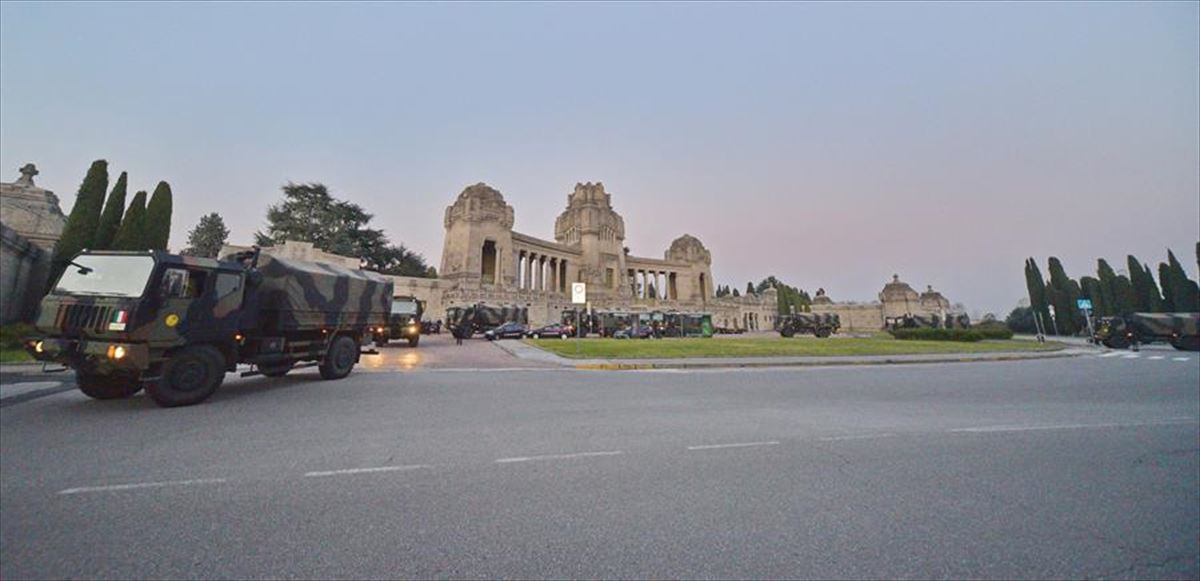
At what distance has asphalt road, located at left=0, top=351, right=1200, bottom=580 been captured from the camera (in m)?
3.20


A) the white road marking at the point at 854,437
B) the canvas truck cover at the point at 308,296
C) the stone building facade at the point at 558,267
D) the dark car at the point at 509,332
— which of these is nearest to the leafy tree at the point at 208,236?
the stone building facade at the point at 558,267

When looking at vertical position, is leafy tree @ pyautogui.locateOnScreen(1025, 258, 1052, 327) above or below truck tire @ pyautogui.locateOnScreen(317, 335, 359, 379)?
above

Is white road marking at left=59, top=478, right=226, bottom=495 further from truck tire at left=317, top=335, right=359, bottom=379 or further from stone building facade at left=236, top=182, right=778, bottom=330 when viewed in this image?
stone building facade at left=236, top=182, right=778, bottom=330

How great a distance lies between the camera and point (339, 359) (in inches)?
503

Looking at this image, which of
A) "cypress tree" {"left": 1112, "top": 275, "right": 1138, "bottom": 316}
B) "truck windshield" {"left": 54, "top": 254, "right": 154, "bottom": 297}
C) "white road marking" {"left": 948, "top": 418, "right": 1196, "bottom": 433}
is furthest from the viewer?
"cypress tree" {"left": 1112, "top": 275, "right": 1138, "bottom": 316}

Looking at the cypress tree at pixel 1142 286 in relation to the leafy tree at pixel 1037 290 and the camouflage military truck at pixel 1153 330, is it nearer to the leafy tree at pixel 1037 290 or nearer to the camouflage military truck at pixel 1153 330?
the leafy tree at pixel 1037 290

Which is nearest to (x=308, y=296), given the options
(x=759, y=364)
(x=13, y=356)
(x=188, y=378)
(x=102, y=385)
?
(x=188, y=378)

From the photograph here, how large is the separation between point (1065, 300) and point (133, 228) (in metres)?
89.1

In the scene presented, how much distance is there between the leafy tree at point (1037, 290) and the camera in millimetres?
58062

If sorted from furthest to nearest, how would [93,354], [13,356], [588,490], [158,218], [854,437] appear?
1. [158,218]
2. [13,356]
3. [93,354]
4. [854,437]
5. [588,490]

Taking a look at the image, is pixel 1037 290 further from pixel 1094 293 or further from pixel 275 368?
pixel 275 368

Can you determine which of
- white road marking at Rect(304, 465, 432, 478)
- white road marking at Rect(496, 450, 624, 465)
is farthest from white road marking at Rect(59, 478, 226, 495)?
white road marking at Rect(496, 450, 624, 465)

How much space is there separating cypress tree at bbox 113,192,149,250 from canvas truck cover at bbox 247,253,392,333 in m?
21.8

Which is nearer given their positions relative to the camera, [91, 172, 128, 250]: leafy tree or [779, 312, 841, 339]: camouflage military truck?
[91, 172, 128, 250]: leafy tree
